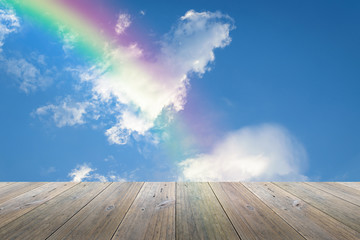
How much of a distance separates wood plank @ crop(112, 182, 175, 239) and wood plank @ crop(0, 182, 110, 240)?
331 mm

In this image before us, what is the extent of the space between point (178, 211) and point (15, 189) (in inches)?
54.0

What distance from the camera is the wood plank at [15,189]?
1.51 meters

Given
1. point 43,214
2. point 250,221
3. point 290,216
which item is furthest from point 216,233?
point 43,214

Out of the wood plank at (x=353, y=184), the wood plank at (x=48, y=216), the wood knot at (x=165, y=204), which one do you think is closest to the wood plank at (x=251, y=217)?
the wood knot at (x=165, y=204)

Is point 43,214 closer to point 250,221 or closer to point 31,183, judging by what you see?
point 31,183

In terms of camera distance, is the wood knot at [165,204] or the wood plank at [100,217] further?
the wood knot at [165,204]

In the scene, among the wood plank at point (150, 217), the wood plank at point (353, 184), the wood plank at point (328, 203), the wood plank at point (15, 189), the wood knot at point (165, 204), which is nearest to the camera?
the wood plank at point (150, 217)

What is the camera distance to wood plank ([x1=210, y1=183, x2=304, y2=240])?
38.4 inches

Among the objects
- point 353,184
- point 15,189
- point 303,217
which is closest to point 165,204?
point 303,217

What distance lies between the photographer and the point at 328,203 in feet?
4.63

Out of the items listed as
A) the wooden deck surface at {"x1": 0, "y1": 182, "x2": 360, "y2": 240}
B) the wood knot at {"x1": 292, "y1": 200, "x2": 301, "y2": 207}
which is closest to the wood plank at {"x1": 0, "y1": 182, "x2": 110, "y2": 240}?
the wooden deck surface at {"x1": 0, "y1": 182, "x2": 360, "y2": 240}

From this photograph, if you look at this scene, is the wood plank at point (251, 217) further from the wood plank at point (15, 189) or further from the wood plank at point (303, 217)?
the wood plank at point (15, 189)

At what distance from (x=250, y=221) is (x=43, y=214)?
1122 mm

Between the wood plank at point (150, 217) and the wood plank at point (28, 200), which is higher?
the wood plank at point (28, 200)
